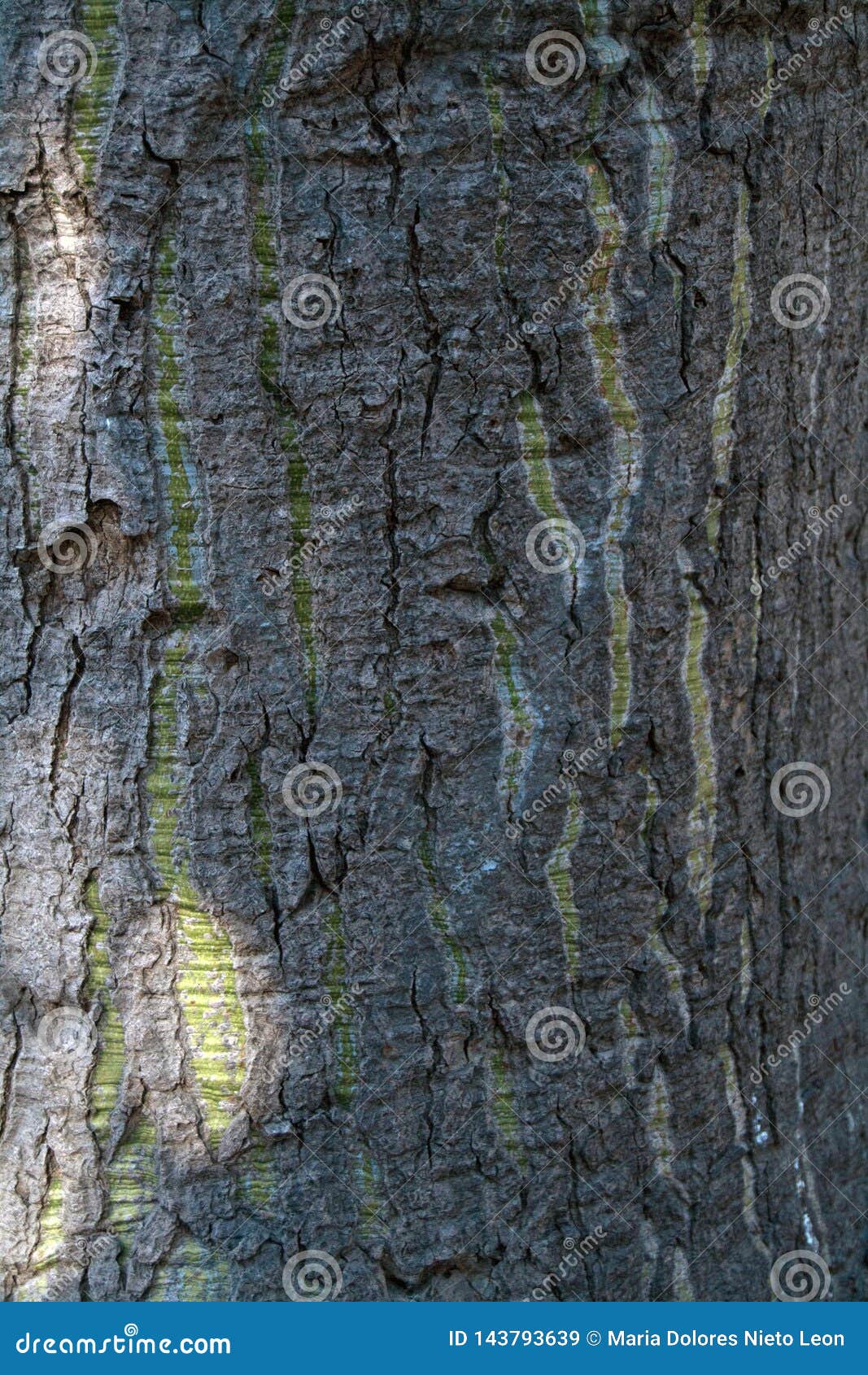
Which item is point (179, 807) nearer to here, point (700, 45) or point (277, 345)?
point (277, 345)

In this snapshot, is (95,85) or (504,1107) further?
(504,1107)

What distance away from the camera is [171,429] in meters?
1.54

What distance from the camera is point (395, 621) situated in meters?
1.57

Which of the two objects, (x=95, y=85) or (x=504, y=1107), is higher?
(x=95, y=85)

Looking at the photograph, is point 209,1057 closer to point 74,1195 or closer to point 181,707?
point 74,1195

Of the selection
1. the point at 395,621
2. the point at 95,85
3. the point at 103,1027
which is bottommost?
the point at 103,1027

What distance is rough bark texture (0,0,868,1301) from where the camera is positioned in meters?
1.50

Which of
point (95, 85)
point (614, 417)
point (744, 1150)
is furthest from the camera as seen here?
point (744, 1150)

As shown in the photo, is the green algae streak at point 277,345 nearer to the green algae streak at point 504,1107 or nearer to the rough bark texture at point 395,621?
the rough bark texture at point 395,621

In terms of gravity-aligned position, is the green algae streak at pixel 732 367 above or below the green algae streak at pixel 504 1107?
above

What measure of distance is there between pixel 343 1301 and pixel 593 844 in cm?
73

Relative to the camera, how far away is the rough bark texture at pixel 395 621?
1.50m

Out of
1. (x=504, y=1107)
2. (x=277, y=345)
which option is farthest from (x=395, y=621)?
(x=504, y=1107)

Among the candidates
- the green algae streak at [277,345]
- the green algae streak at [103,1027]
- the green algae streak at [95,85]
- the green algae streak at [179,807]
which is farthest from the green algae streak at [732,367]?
the green algae streak at [103,1027]
